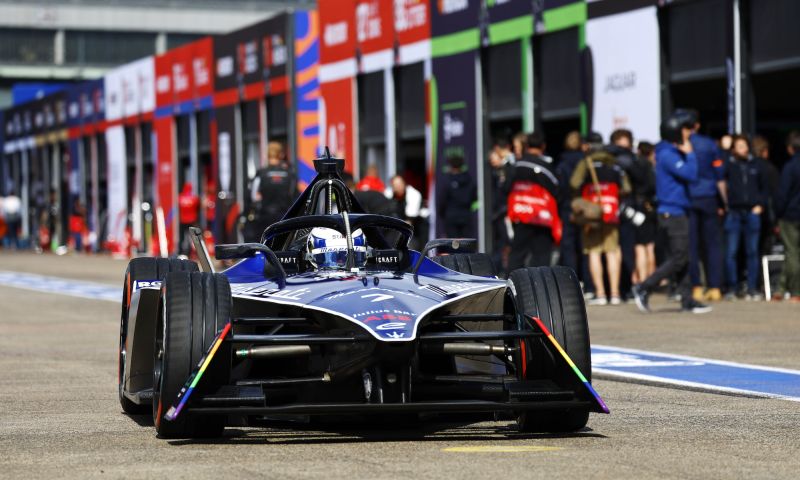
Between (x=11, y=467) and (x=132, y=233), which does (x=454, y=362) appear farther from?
(x=132, y=233)

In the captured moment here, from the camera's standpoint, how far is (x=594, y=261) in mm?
18609

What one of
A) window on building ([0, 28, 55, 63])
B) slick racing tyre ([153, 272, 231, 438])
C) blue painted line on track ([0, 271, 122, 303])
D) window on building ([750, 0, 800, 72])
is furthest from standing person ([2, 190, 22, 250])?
slick racing tyre ([153, 272, 231, 438])

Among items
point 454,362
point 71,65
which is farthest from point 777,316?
point 71,65

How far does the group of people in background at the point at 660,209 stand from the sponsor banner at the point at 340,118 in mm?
12214

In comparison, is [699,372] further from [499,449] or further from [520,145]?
[520,145]

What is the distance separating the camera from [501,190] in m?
20.1

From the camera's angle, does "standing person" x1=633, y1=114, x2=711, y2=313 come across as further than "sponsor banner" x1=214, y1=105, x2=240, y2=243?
No

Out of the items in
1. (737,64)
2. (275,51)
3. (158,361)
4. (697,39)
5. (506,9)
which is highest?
A: (275,51)

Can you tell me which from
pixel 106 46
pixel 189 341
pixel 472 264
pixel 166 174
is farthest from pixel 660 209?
pixel 106 46

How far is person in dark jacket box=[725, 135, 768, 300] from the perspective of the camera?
62.1 feet

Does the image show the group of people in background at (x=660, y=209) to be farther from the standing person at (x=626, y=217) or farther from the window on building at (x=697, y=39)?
the window on building at (x=697, y=39)

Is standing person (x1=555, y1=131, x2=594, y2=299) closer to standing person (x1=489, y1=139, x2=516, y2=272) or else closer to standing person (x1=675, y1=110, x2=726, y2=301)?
standing person (x1=489, y1=139, x2=516, y2=272)

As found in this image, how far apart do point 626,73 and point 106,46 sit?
67790 mm

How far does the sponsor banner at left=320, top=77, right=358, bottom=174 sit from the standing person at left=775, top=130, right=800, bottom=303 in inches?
523
